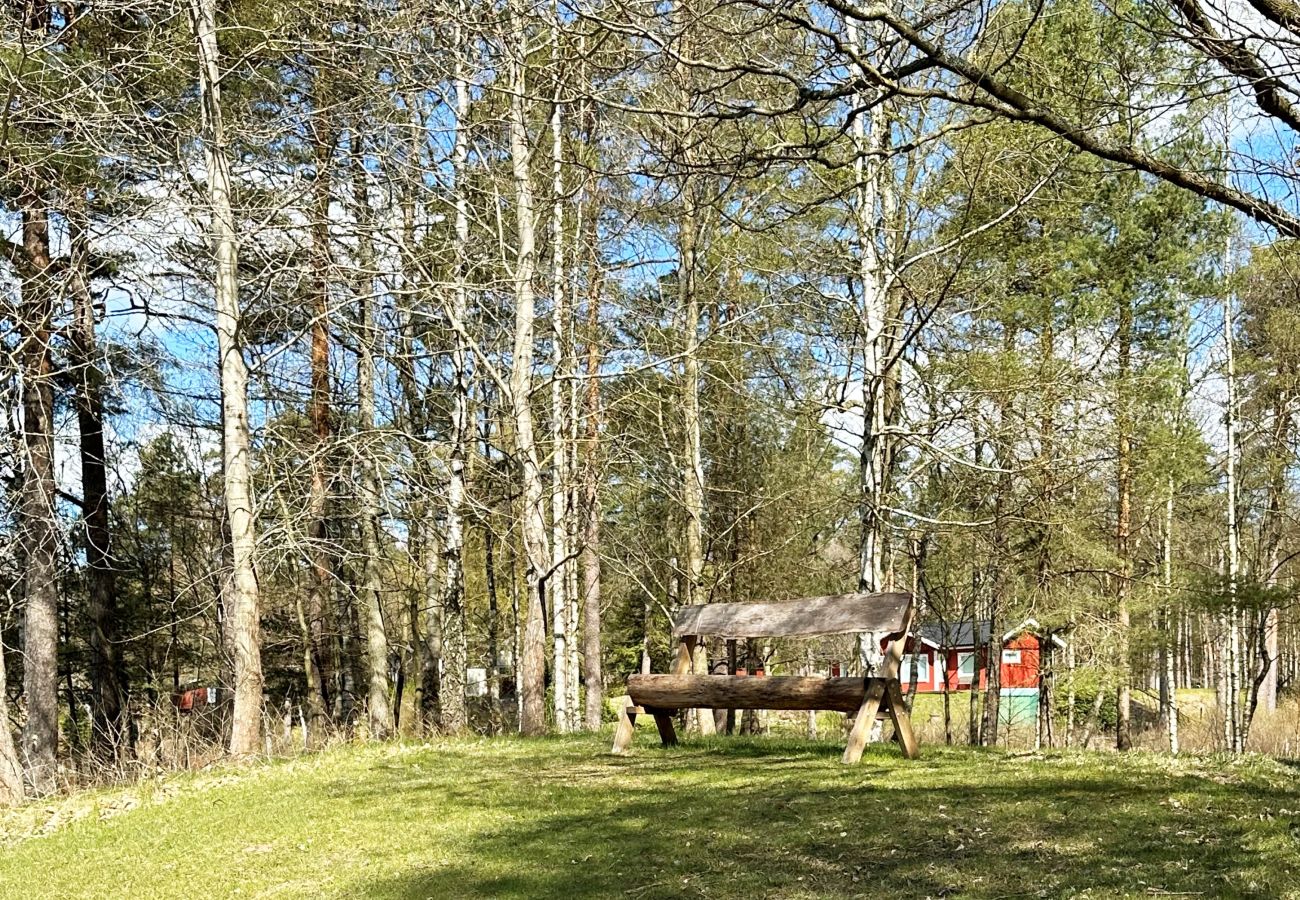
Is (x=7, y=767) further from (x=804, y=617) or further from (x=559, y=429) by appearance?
(x=804, y=617)

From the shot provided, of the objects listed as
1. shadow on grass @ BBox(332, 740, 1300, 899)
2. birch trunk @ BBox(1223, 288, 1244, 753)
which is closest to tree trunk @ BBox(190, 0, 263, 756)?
shadow on grass @ BBox(332, 740, 1300, 899)

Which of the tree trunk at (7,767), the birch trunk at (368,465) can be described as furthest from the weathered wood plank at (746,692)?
the tree trunk at (7,767)

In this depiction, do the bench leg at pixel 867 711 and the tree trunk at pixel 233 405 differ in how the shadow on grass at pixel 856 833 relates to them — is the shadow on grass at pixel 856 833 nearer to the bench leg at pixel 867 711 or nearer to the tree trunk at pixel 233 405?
the bench leg at pixel 867 711

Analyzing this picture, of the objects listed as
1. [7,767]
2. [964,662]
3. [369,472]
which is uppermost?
[369,472]

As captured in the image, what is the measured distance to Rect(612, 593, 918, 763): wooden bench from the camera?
7645mm

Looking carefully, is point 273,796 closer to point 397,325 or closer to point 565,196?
point 565,196

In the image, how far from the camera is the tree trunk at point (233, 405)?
10797 millimetres

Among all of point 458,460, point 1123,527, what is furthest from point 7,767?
point 1123,527

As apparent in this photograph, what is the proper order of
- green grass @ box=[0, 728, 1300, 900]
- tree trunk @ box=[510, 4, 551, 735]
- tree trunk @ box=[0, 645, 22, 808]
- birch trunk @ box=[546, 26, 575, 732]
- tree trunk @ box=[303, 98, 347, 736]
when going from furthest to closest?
1. birch trunk @ box=[546, 26, 575, 732]
2. tree trunk @ box=[510, 4, 551, 735]
3. tree trunk @ box=[0, 645, 22, 808]
4. tree trunk @ box=[303, 98, 347, 736]
5. green grass @ box=[0, 728, 1300, 900]

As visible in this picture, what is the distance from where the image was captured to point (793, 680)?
25.7ft

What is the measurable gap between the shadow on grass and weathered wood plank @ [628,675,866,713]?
1.53ft

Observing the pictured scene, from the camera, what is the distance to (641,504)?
71.2 ft

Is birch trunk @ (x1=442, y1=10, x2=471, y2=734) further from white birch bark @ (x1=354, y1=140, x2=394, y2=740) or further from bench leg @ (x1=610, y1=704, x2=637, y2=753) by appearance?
bench leg @ (x1=610, y1=704, x2=637, y2=753)

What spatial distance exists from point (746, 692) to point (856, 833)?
252 centimetres
